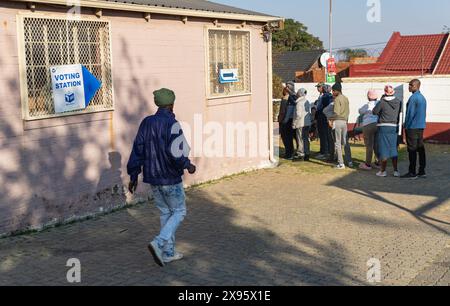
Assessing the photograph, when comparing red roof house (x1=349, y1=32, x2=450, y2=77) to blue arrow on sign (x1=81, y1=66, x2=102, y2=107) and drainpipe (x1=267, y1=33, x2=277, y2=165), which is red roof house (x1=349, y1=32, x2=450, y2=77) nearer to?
drainpipe (x1=267, y1=33, x2=277, y2=165)

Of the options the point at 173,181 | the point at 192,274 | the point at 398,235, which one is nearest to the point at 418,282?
the point at 398,235

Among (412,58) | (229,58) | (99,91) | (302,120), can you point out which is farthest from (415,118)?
(412,58)

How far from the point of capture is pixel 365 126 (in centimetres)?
1209

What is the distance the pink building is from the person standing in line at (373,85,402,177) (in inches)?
111

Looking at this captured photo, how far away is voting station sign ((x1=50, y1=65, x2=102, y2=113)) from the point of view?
24.9 ft

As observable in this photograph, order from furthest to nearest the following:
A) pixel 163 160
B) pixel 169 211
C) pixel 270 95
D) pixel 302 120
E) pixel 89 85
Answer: pixel 302 120 < pixel 270 95 < pixel 89 85 < pixel 169 211 < pixel 163 160

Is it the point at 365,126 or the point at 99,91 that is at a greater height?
the point at 99,91

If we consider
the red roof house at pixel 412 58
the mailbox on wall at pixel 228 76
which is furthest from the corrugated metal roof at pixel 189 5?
the red roof house at pixel 412 58

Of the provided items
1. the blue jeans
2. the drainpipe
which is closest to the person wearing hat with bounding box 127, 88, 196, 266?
the blue jeans

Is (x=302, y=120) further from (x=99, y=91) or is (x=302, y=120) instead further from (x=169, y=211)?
(x=169, y=211)

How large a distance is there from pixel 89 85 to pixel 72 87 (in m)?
0.29

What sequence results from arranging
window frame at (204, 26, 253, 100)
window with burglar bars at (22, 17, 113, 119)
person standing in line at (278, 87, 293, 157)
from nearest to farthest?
1. window with burglar bars at (22, 17, 113, 119)
2. window frame at (204, 26, 253, 100)
3. person standing in line at (278, 87, 293, 157)

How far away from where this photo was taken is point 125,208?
346 inches

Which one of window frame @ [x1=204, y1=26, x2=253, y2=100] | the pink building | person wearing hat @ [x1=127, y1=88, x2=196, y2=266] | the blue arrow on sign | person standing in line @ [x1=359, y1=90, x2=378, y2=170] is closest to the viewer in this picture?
person wearing hat @ [x1=127, y1=88, x2=196, y2=266]
